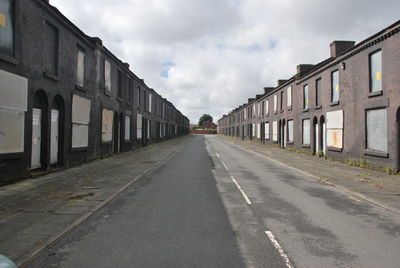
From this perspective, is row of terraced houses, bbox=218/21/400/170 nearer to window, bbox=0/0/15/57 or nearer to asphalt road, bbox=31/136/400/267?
asphalt road, bbox=31/136/400/267

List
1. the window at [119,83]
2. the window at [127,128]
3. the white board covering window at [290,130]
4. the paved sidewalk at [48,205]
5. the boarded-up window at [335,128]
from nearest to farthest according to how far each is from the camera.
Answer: the paved sidewalk at [48,205] → the boarded-up window at [335,128] → the window at [119,83] → the window at [127,128] → the white board covering window at [290,130]

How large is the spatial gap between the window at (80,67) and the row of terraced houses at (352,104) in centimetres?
1525

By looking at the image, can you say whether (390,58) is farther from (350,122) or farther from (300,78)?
(300,78)

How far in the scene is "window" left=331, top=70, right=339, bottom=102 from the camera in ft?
64.8

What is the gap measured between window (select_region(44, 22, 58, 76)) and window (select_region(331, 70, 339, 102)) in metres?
16.7

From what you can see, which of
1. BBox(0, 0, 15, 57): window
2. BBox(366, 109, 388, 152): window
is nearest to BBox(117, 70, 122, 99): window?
BBox(0, 0, 15, 57): window

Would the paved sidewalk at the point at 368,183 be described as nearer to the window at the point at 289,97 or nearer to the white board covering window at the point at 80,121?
the white board covering window at the point at 80,121

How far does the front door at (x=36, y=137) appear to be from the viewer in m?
11.9

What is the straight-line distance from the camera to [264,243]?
16.7ft

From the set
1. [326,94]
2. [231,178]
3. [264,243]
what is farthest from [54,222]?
[326,94]

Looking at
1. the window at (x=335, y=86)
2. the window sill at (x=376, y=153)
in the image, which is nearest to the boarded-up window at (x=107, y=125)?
the window at (x=335, y=86)

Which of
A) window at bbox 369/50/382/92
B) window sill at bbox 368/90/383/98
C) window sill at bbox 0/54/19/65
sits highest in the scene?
window at bbox 369/50/382/92

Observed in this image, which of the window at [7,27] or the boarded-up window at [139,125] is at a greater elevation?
the window at [7,27]

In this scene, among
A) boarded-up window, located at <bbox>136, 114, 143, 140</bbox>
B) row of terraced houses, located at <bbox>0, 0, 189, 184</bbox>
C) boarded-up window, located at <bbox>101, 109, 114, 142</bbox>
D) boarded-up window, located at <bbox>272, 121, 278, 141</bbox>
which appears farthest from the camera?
boarded-up window, located at <bbox>272, 121, 278, 141</bbox>
